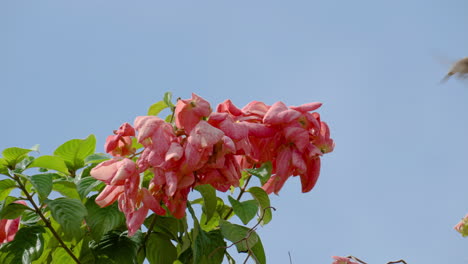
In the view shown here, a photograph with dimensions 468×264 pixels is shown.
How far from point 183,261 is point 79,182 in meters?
0.27

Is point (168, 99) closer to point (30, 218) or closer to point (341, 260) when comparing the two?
point (30, 218)

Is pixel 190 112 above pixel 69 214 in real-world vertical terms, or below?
above

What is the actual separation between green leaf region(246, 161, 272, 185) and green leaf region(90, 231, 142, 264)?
28 cm

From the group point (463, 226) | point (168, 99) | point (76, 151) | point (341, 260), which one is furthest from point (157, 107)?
point (463, 226)

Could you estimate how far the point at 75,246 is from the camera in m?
1.34

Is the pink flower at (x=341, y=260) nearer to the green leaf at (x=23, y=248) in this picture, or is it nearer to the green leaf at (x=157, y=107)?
the green leaf at (x=157, y=107)

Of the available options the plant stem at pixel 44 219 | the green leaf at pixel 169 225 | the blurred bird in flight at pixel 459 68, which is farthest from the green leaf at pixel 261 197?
the blurred bird in flight at pixel 459 68

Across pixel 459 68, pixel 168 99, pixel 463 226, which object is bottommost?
pixel 168 99

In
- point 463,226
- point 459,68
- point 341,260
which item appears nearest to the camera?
point 341,260

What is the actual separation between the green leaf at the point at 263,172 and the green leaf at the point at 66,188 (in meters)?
0.36

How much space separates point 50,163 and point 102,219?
188 millimetres

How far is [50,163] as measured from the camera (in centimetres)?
129

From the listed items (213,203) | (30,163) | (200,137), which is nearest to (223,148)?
(200,137)

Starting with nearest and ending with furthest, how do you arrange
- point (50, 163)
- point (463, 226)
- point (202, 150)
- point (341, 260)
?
1. point (202, 150)
2. point (50, 163)
3. point (341, 260)
4. point (463, 226)
